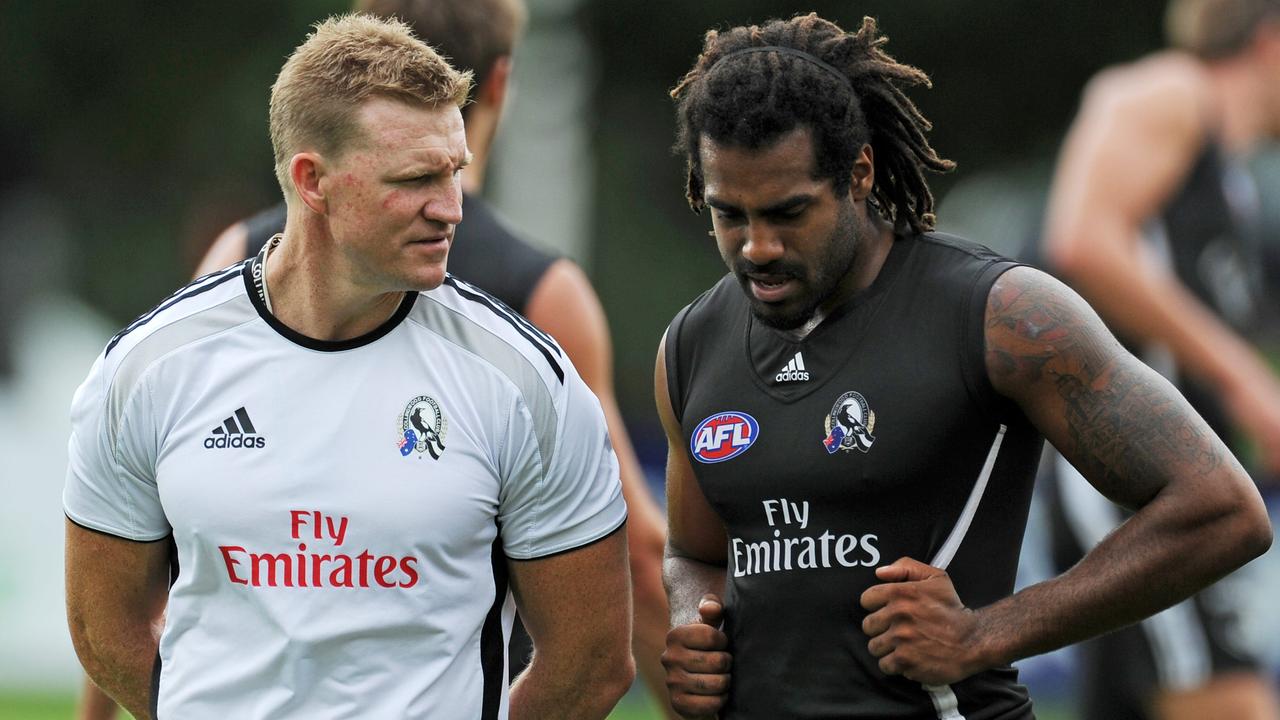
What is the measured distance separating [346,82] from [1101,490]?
1621 mm

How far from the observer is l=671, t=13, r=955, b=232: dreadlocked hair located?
3.62 metres

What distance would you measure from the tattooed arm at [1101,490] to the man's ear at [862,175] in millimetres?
353

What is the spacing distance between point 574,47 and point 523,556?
15.2 m

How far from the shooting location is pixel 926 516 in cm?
358

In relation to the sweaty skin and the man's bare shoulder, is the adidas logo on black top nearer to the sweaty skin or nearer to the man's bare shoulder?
the sweaty skin

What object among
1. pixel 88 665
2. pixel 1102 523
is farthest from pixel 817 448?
pixel 1102 523

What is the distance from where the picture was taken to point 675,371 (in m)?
3.97

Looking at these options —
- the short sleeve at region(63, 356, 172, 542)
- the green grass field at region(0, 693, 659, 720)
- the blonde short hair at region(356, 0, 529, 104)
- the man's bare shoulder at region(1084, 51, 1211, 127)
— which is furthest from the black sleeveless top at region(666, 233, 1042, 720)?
the green grass field at region(0, 693, 659, 720)

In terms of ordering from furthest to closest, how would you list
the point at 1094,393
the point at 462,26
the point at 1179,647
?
the point at 1179,647 < the point at 462,26 < the point at 1094,393

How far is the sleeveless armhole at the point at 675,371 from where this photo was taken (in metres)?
3.95

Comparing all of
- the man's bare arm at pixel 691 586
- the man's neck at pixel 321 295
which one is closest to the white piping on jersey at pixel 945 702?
the man's bare arm at pixel 691 586

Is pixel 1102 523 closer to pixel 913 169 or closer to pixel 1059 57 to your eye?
pixel 913 169

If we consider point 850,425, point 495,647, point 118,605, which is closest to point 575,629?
point 495,647

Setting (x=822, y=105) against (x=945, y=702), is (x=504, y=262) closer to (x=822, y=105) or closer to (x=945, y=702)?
(x=822, y=105)
